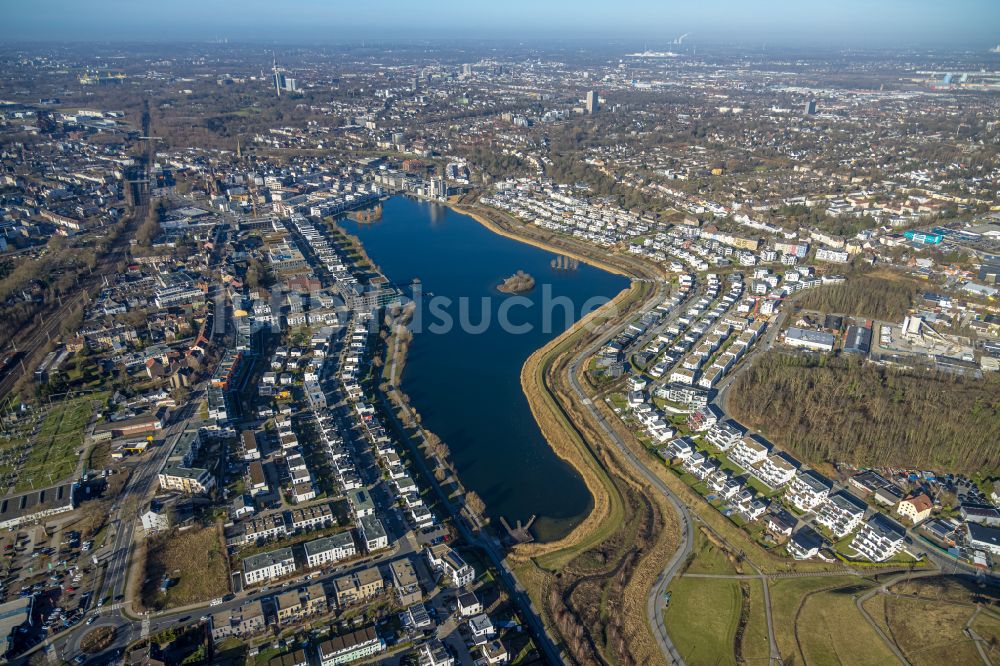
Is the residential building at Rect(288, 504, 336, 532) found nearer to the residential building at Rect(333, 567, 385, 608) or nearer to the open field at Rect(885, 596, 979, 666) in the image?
the residential building at Rect(333, 567, 385, 608)

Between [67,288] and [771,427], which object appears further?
[67,288]

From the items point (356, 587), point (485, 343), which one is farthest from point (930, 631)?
point (485, 343)

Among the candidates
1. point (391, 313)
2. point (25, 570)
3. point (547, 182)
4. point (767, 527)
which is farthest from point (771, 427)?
point (547, 182)

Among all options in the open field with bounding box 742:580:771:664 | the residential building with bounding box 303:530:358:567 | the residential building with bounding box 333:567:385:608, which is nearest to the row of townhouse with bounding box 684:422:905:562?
the open field with bounding box 742:580:771:664

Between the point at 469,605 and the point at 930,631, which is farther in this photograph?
the point at 469,605

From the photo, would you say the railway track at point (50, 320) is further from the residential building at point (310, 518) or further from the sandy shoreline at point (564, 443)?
the sandy shoreline at point (564, 443)

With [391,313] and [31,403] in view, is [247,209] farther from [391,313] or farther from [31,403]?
[31,403]

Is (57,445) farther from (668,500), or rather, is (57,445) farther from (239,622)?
(668,500)
